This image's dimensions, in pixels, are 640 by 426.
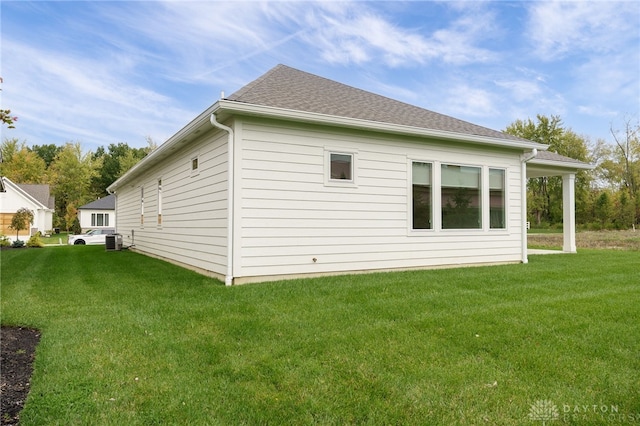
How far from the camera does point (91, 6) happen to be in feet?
27.3

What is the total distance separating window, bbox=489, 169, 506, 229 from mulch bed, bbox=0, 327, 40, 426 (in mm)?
8411

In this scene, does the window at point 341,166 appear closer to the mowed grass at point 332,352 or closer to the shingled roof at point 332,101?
the shingled roof at point 332,101

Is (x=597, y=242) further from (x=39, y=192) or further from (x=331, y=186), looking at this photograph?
(x=39, y=192)

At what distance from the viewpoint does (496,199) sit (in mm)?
8727

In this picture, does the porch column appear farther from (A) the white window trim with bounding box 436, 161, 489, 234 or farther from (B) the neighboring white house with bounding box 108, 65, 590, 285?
(A) the white window trim with bounding box 436, 161, 489, 234

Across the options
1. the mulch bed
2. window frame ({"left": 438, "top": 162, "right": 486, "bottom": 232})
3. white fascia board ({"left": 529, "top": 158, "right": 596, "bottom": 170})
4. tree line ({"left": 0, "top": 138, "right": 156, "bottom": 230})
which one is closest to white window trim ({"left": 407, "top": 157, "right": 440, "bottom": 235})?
window frame ({"left": 438, "top": 162, "right": 486, "bottom": 232})

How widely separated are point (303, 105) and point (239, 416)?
5470 mm

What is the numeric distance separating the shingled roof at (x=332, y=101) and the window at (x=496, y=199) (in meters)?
0.86

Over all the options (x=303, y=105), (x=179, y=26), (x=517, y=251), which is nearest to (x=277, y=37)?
(x=179, y=26)

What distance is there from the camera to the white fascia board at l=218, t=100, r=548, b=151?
5898 mm

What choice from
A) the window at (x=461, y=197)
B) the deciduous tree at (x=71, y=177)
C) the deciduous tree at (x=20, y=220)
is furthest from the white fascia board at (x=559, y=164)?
the deciduous tree at (x=71, y=177)

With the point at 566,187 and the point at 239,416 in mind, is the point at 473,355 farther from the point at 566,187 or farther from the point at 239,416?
the point at 566,187

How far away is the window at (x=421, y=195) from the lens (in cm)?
776

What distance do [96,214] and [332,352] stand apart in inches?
1367
